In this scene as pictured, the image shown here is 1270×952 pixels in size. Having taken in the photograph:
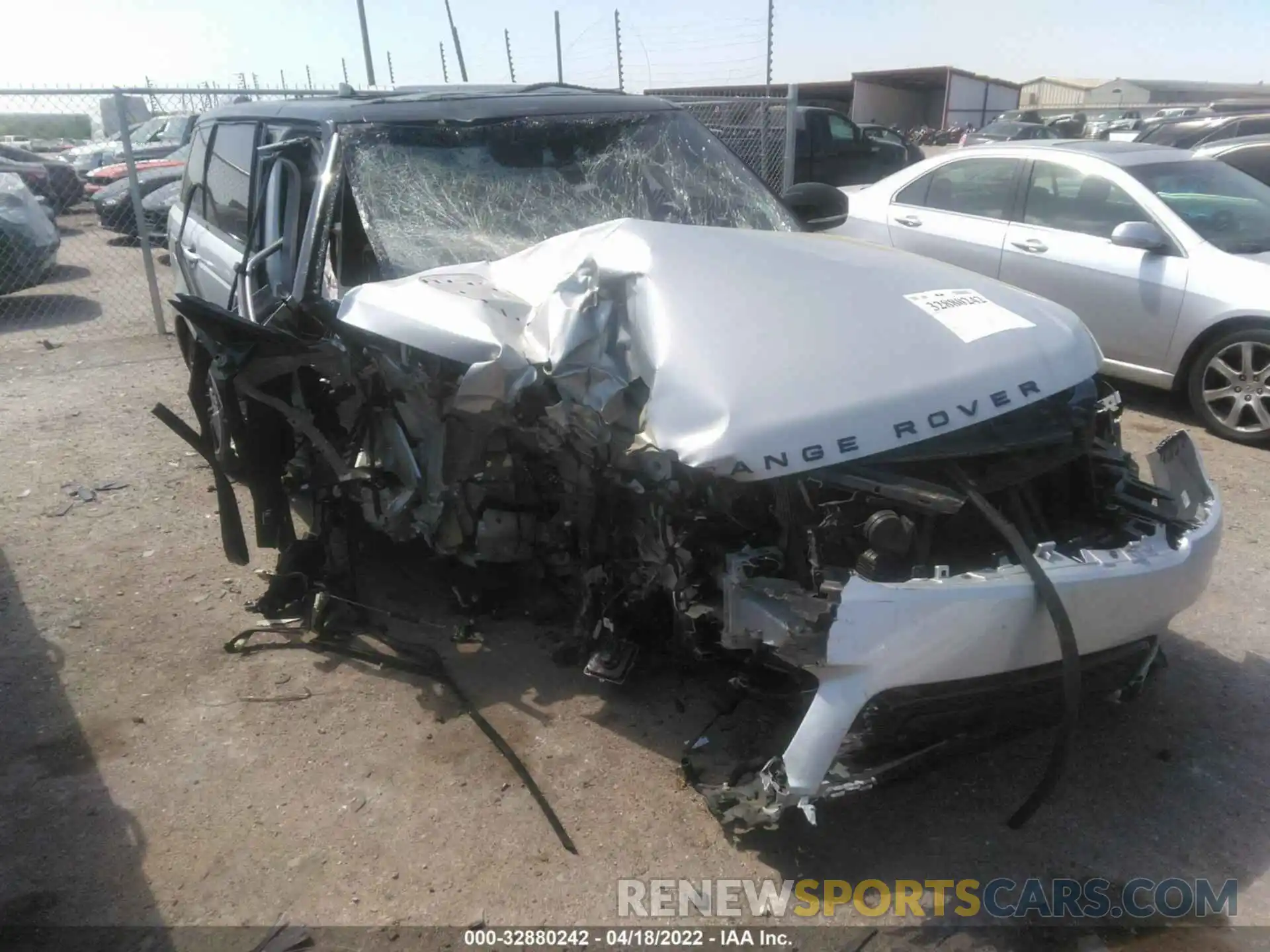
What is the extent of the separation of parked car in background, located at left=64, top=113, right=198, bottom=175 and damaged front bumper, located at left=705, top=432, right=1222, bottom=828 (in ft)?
53.7

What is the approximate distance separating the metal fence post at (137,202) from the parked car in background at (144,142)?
8.45 metres

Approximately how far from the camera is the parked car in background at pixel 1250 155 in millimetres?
8352

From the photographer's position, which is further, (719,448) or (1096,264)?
(1096,264)

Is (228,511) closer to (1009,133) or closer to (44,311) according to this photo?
(44,311)

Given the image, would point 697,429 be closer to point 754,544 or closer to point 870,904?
point 754,544

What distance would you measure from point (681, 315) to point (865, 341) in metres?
0.50

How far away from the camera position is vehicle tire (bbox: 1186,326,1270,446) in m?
5.28

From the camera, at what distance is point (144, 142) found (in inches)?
676

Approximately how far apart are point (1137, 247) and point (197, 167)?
549cm

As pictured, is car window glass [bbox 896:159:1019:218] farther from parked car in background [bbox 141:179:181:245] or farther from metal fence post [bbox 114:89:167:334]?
parked car in background [bbox 141:179:181:245]

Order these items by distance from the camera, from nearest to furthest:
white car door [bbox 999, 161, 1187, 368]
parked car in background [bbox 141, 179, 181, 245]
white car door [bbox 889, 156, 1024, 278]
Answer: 1. white car door [bbox 999, 161, 1187, 368]
2. white car door [bbox 889, 156, 1024, 278]
3. parked car in background [bbox 141, 179, 181, 245]

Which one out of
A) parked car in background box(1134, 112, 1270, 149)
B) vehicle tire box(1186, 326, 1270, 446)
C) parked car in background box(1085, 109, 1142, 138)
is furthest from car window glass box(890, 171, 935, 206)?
parked car in background box(1085, 109, 1142, 138)

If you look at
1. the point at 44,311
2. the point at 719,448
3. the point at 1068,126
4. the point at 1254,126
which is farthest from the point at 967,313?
the point at 1068,126

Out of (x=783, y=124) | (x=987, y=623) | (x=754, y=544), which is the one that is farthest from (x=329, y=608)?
(x=783, y=124)
